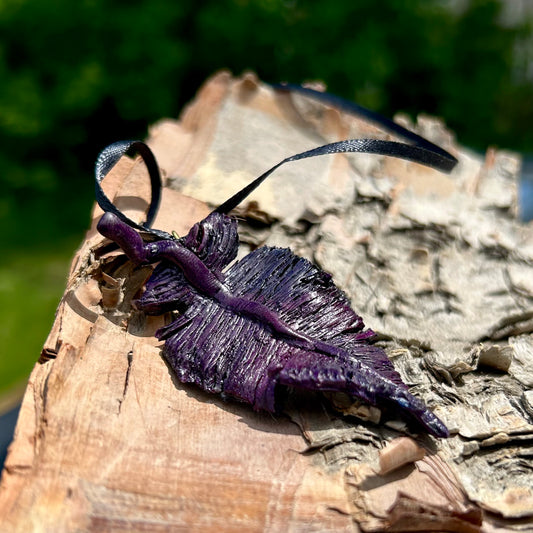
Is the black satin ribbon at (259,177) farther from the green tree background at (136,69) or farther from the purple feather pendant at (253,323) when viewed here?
the green tree background at (136,69)

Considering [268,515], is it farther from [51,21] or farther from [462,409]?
[51,21]

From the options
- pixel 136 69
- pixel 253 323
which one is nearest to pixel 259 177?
pixel 253 323

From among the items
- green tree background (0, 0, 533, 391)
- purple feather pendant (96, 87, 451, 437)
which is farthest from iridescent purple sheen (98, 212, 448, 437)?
green tree background (0, 0, 533, 391)

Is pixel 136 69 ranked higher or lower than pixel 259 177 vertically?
higher

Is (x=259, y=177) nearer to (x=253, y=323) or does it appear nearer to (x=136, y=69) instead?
(x=253, y=323)

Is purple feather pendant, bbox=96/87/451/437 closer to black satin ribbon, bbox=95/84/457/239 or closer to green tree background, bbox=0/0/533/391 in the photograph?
black satin ribbon, bbox=95/84/457/239
